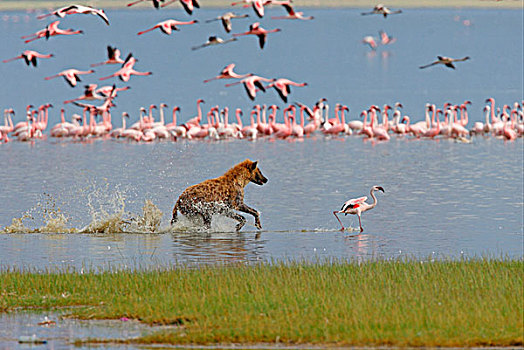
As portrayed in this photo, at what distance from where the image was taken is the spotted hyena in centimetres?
1772

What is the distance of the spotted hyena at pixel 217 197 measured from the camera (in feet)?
58.1

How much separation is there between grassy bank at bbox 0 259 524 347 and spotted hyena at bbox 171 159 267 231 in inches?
182

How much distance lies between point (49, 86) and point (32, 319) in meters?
136

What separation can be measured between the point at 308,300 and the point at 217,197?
749 centimetres

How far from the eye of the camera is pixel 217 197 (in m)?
17.8

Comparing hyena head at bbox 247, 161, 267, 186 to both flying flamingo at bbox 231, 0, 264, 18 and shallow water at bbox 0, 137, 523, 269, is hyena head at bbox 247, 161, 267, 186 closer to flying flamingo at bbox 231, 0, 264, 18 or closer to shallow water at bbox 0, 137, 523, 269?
shallow water at bbox 0, 137, 523, 269

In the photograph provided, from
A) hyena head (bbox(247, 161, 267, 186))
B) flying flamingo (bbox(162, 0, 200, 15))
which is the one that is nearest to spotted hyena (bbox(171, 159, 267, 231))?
hyena head (bbox(247, 161, 267, 186))

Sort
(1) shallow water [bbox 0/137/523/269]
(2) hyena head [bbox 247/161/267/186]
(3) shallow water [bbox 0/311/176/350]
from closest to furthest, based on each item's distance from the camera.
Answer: (3) shallow water [bbox 0/311/176/350]
(1) shallow water [bbox 0/137/523/269]
(2) hyena head [bbox 247/161/267/186]

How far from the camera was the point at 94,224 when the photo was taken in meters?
18.3

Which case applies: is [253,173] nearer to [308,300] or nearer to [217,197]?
[217,197]

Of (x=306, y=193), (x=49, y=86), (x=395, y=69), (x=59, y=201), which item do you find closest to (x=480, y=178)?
(x=306, y=193)

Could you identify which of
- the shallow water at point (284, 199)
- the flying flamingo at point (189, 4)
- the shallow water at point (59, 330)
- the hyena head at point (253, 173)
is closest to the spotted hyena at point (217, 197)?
the hyena head at point (253, 173)

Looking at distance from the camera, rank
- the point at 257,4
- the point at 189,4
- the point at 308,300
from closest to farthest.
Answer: the point at 308,300 → the point at 189,4 → the point at 257,4

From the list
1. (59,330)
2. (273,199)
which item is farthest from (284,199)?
(59,330)
